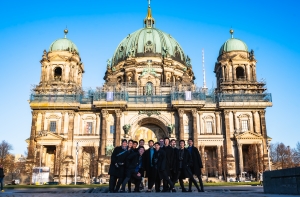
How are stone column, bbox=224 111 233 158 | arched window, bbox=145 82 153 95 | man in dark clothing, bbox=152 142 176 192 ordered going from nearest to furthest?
man in dark clothing, bbox=152 142 176 192 < stone column, bbox=224 111 233 158 < arched window, bbox=145 82 153 95

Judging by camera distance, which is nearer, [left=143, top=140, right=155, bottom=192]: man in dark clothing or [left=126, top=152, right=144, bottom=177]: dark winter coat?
[left=126, top=152, right=144, bottom=177]: dark winter coat

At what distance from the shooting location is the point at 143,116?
5125 centimetres

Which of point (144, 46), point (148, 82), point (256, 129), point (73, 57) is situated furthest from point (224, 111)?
point (73, 57)

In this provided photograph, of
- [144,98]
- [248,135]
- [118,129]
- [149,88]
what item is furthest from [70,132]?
[248,135]

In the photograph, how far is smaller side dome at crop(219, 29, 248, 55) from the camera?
190 feet

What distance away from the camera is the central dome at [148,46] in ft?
209

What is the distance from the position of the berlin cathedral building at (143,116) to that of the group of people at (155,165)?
1280 inches

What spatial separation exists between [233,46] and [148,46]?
16612 millimetres

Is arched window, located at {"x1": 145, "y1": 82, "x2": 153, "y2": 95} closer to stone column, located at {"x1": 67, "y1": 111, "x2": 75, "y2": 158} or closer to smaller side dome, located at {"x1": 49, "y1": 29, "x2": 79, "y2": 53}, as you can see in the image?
stone column, located at {"x1": 67, "y1": 111, "x2": 75, "y2": 158}

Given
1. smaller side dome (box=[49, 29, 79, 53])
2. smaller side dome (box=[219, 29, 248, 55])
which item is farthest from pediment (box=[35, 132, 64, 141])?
smaller side dome (box=[219, 29, 248, 55])

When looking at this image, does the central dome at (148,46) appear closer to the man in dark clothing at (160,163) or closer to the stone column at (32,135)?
the stone column at (32,135)

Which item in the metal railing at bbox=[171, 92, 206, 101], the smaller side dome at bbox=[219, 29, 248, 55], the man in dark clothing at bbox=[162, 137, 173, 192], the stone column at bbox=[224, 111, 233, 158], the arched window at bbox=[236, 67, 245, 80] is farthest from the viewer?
the smaller side dome at bbox=[219, 29, 248, 55]

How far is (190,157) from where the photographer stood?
14.3 m

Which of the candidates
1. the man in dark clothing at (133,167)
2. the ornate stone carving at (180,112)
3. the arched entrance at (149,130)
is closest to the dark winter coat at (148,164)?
the man in dark clothing at (133,167)
